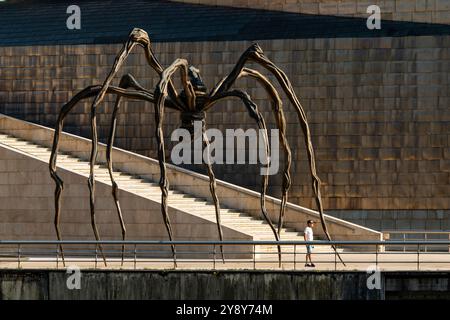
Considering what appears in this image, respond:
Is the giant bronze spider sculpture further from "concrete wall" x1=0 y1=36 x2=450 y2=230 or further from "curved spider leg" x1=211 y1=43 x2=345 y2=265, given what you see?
"concrete wall" x1=0 y1=36 x2=450 y2=230

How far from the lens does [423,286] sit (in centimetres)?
2838

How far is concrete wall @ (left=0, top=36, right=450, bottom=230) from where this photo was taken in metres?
43.8

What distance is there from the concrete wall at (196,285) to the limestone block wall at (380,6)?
59.4ft

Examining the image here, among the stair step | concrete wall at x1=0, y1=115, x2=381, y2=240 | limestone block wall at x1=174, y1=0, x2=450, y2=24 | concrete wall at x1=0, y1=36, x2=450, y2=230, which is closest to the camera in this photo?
the stair step

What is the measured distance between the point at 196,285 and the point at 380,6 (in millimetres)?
18952

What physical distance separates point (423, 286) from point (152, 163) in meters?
16.8

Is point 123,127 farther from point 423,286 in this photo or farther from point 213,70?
point 423,286

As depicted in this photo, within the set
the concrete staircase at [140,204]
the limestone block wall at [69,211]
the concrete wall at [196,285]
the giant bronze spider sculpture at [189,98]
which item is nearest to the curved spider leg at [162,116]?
the giant bronze spider sculpture at [189,98]

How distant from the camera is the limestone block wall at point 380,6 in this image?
147 feet

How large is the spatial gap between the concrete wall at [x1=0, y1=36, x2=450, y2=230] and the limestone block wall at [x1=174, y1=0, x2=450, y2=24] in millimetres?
1340

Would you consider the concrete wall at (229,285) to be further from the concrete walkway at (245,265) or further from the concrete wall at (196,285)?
the concrete walkway at (245,265)

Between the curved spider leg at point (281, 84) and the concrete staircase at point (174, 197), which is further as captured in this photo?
the concrete staircase at point (174, 197)

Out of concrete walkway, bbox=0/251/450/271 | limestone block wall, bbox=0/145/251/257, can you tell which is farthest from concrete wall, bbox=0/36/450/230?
concrete walkway, bbox=0/251/450/271

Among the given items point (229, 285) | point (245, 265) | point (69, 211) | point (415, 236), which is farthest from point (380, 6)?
point (229, 285)
